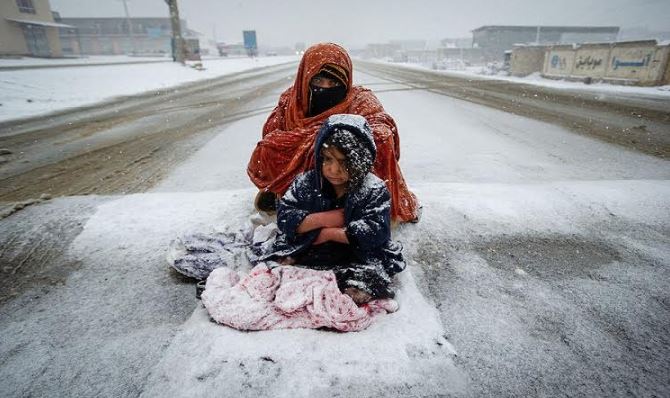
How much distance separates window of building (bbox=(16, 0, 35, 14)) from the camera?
28.0 meters

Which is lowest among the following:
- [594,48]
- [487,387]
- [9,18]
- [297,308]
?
[487,387]

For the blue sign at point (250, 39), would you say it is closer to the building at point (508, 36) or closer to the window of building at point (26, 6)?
the window of building at point (26, 6)

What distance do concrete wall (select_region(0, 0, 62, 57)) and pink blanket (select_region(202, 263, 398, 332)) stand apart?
36821 millimetres

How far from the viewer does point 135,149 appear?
5.35 metres

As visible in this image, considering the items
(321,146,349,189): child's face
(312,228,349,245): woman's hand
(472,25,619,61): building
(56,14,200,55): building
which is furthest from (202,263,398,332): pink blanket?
(56,14,200,55): building

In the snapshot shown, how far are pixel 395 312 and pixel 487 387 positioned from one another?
21.9 inches

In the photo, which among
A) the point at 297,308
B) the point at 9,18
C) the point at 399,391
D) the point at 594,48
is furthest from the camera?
the point at 9,18

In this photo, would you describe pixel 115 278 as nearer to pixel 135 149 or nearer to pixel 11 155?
pixel 135 149

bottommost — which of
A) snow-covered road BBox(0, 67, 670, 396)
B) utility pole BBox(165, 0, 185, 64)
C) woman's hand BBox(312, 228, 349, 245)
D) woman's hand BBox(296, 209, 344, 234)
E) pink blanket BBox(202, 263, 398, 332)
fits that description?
snow-covered road BBox(0, 67, 670, 396)

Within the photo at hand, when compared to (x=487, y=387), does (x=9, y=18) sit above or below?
above

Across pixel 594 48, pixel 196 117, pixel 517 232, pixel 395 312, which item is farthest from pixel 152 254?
pixel 594 48

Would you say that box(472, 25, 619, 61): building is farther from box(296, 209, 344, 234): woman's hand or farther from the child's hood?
box(296, 209, 344, 234): woman's hand

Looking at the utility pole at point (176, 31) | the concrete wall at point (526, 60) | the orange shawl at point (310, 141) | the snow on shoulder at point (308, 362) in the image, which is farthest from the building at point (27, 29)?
the concrete wall at point (526, 60)

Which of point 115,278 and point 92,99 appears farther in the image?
point 92,99
